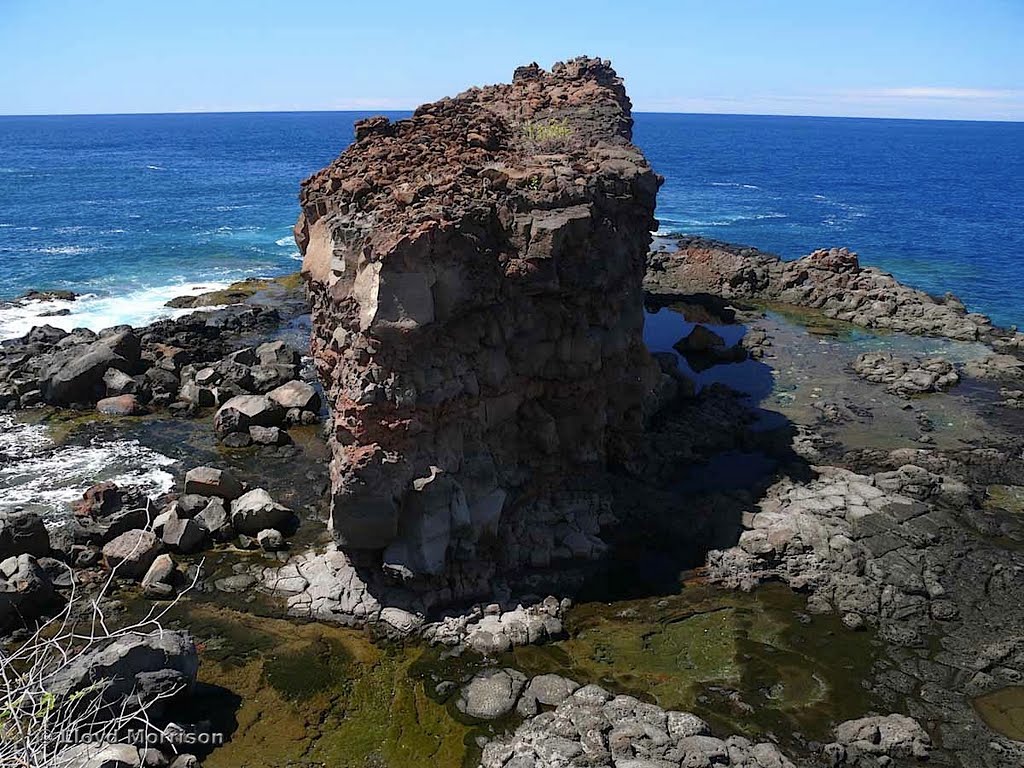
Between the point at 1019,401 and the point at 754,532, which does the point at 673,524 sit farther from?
the point at 1019,401

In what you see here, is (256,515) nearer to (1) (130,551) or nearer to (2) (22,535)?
(1) (130,551)

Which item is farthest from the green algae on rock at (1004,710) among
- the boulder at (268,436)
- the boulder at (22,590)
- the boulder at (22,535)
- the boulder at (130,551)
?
the boulder at (22,535)

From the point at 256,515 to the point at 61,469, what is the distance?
30.8 ft

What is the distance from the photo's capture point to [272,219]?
8200 cm

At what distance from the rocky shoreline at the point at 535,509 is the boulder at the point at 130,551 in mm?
79

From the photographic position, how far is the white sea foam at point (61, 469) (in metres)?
27.0

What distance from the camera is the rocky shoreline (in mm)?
17797

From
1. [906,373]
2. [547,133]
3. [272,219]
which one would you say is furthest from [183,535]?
[272,219]

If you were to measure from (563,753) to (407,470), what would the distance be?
302 inches

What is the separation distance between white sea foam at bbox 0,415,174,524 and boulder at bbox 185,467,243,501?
2215mm

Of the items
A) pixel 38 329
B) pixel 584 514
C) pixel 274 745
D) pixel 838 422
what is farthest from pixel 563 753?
pixel 38 329

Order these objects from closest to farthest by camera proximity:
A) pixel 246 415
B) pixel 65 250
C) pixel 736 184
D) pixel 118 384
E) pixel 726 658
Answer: pixel 726 658
pixel 246 415
pixel 118 384
pixel 65 250
pixel 736 184

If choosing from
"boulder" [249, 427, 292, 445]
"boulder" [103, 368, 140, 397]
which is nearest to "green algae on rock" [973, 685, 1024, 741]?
"boulder" [249, 427, 292, 445]

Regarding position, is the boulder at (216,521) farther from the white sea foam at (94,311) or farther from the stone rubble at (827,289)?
the stone rubble at (827,289)
